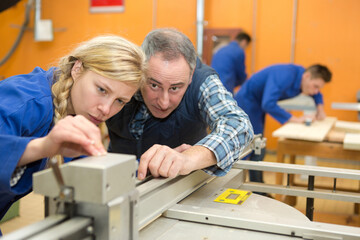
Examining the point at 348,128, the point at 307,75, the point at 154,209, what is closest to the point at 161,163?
the point at 154,209

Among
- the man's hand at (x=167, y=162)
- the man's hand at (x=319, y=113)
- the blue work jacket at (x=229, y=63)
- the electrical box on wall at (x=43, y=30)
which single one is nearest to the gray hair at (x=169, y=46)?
the man's hand at (x=167, y=162)

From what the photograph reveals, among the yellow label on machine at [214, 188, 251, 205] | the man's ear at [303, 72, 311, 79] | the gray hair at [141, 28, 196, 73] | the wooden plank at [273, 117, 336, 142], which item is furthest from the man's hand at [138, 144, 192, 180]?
the man's ear at [303, 72, 311, 79]

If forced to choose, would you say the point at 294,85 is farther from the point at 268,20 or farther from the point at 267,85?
the point at 268,20

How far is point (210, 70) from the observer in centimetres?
150

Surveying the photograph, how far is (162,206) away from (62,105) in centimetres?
39

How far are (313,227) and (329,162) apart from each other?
12.6 feet

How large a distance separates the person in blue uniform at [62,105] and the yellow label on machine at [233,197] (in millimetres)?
400

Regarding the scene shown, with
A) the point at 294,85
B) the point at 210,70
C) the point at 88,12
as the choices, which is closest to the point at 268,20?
the point at 294,85

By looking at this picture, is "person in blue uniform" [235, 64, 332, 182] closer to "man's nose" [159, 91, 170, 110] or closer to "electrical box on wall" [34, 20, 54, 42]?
"man's nose" [159, 91, 170, 110]

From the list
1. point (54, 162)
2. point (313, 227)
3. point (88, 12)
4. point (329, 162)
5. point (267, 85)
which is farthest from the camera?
point (88, 12)

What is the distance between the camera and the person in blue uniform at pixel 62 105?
725mm

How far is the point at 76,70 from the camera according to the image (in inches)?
44.3

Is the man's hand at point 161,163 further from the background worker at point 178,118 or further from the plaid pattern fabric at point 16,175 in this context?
the plaid pattern fabric at point 16,175

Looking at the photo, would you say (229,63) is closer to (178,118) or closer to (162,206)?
(178,118)
